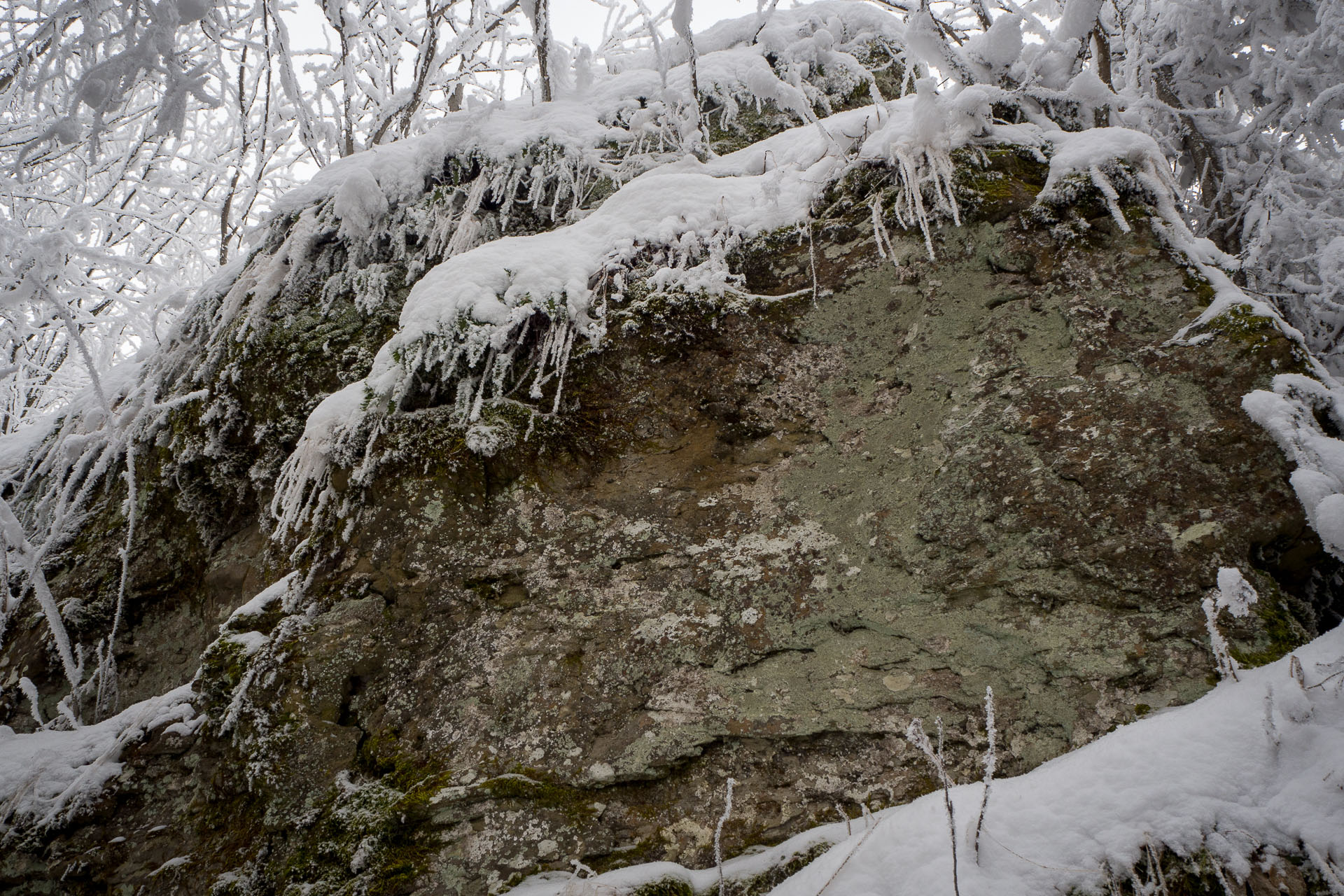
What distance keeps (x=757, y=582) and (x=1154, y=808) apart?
1310 millimetres

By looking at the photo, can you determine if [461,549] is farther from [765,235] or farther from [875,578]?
[765,235]

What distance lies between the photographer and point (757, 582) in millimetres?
2461

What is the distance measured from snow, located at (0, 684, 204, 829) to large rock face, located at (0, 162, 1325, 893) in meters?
0.09

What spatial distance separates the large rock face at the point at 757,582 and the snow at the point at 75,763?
94 mm

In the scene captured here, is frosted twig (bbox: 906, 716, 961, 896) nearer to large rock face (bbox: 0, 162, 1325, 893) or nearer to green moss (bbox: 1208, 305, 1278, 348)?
large rock face (bbox: 0, 162, 1325, 893)

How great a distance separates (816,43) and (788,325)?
→ 312 centimetres

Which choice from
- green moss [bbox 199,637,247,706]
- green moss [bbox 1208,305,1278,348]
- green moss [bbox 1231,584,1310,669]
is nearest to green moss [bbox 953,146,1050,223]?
green moss [bbox 1208,305,1278,348]

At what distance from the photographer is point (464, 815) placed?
215cm

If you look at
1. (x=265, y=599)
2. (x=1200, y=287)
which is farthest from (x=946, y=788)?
(x=265, y=599)

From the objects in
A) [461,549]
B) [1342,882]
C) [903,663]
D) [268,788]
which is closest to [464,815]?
[268,788]

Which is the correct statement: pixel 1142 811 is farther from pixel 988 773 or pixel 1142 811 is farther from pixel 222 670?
pixel 222 670

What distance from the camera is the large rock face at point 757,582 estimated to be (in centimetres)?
205

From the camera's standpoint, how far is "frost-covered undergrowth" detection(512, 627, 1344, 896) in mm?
1425

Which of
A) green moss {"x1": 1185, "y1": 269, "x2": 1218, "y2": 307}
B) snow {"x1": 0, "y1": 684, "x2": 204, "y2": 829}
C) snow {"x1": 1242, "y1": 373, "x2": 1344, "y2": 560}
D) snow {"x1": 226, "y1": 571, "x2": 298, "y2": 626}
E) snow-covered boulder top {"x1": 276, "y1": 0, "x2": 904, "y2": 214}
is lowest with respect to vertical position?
snow {"x1": 0, "y1": 684, "x2": 204, "y2": 829}
